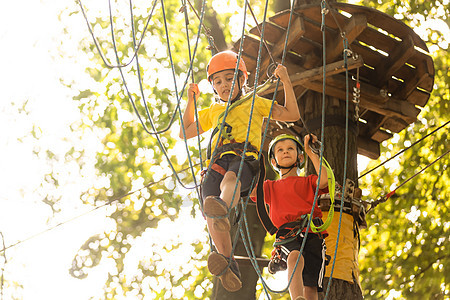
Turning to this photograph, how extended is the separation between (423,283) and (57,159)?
5933mm

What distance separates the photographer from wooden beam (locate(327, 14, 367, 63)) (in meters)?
4.81

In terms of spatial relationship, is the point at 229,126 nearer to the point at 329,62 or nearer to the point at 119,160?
the point at 329,62

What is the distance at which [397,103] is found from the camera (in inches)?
216

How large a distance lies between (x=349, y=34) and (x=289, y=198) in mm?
1904

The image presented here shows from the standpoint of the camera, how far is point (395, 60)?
5.24 meters

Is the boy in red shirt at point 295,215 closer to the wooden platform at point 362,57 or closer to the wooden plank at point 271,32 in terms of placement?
the wooden platform at point 362,57

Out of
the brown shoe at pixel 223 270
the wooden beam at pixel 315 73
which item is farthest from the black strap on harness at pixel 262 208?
the wooden beam at pixel 315 73

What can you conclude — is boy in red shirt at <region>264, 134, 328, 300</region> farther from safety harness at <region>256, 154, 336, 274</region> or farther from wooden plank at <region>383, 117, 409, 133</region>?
wooden plank at <region>383, 117, 409, 133</region>

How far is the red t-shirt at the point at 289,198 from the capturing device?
3.53 m

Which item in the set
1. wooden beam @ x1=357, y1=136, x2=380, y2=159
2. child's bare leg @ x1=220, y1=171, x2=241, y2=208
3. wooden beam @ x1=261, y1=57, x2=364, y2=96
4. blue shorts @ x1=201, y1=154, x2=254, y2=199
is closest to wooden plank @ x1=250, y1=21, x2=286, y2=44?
wooden beam @ x1=261, y1=57, x2=364, y2=96

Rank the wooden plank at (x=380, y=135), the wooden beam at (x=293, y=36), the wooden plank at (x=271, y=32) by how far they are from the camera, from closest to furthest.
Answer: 1. the wooden beam at (x=293, y=36)
2. the wooden plank at (x=271, y=32)
3. the wooden plank at (x=380, y=135)

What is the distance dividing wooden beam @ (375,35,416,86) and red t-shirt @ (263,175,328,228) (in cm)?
205

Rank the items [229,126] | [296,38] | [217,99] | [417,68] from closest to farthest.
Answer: [229,126] → [217,99] → [296,38] → [417,68]

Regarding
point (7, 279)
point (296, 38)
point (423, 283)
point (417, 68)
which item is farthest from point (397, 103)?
point (7, 279)
